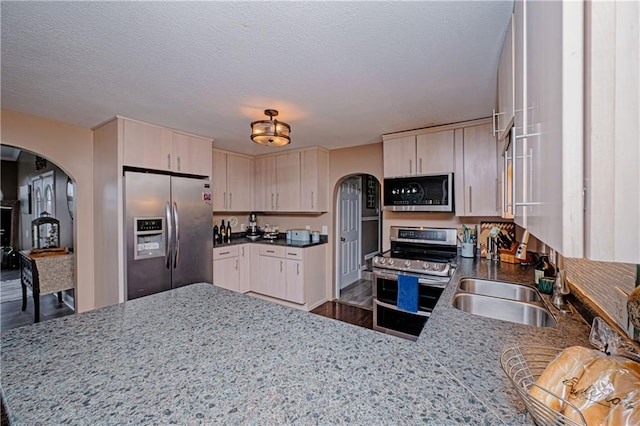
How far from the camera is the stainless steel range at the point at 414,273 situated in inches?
98.4

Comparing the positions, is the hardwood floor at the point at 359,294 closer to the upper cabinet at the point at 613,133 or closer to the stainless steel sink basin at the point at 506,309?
the stainless steel sink basin at the point at 506,309

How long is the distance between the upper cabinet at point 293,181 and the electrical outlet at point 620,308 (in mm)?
3155

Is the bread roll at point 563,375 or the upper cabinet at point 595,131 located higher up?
the upper cabinet at point 595,131

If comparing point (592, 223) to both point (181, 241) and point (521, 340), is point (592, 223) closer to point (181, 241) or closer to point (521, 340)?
point (521, 340)

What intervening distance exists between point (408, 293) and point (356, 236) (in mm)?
2411

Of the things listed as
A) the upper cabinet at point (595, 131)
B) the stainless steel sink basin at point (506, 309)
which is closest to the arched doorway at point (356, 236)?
the stainless steel sink basin at point (506, 309)

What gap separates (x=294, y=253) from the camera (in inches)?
145

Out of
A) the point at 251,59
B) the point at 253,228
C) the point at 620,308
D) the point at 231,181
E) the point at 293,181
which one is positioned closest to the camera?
the point at 620,308

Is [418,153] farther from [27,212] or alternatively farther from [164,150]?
[27,212]

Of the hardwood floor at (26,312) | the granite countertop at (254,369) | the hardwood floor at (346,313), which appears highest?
the granite countertop at (254,369)

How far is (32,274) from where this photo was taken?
10.6ft

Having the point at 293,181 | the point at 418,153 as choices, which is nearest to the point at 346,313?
the point at 293,181

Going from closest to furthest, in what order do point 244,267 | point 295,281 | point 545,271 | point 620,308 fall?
point 620,308 < point 545,271 < point 295,281 < point 244,267

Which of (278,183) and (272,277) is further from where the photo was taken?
(278,183)
